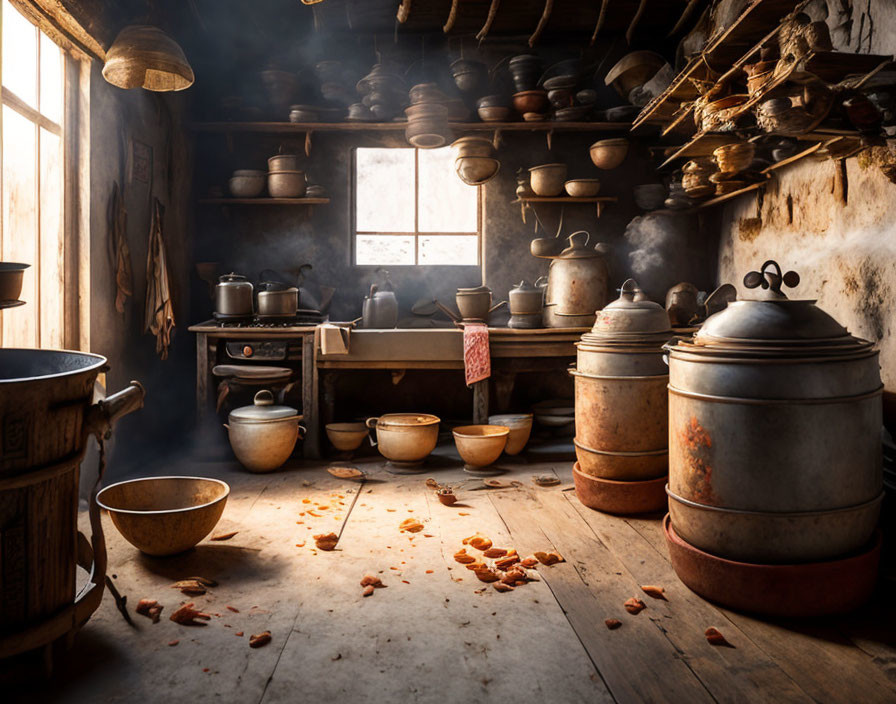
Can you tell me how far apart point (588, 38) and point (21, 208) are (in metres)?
4.89

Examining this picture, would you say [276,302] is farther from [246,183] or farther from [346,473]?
[346,473]

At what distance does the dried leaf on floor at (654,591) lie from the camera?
269cm

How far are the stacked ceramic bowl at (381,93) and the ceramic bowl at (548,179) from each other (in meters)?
1.33

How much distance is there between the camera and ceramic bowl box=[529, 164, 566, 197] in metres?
5.79

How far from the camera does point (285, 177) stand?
585 cm

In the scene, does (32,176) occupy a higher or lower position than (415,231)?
lower

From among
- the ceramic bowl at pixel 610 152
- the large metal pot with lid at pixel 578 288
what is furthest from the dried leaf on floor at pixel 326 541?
the ceramic bowl at pixel 610 152

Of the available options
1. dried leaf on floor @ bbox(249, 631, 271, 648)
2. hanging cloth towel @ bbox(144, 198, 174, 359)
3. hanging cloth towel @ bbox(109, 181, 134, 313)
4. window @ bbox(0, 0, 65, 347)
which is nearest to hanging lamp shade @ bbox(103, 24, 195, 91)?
window @ bbox(0, 0, 65, 347)

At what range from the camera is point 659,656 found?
2227mm

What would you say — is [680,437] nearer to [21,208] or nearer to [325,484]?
[325,484]

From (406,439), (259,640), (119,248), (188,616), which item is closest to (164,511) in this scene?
(188,616)

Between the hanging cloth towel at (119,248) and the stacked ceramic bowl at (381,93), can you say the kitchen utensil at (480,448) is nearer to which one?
the hanging cloth towel at (119,248)

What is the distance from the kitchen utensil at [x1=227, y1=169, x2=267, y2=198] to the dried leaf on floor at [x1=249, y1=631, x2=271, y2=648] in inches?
173

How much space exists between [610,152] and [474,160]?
1.20 m
